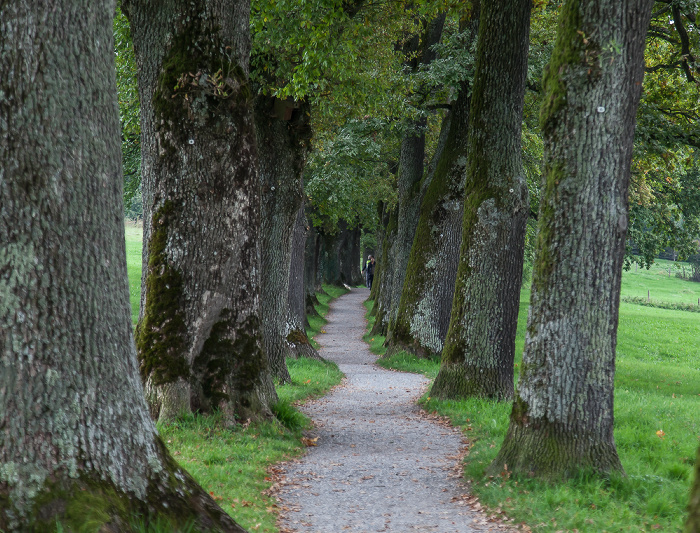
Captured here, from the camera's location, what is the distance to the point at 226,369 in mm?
7312

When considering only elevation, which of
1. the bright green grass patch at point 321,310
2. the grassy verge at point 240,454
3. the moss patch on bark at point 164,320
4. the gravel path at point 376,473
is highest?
the moss patch on bark at point 164,320

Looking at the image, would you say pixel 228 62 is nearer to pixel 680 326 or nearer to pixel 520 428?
pixel 520 428

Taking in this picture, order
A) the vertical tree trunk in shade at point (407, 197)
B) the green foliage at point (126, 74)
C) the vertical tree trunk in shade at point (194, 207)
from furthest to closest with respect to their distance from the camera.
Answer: the vertical tree trunk in shade at point (407, 197)
the green foliage at point (126, 74)
the vertical tree trunk in shade at point (194, 207)

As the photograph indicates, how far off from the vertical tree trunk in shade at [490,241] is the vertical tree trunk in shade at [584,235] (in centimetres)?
388

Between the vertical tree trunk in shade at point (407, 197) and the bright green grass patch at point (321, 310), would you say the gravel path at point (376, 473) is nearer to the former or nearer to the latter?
the vertical tree trunk in shade at point (407, 197)

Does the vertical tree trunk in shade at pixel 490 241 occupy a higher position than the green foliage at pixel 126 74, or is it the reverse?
the green foliage at pixel 126 74

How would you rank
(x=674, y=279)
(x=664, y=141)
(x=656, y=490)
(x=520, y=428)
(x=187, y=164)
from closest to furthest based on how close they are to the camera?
(x=656, y=490) → (x=520, y=428) → (x=187, y=164) → (x=664, y=141) → (x=674, y=279)

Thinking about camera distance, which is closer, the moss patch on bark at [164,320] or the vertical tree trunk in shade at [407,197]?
the moss patch on bark at [164,320]

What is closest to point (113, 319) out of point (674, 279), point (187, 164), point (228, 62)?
point (187, 164)

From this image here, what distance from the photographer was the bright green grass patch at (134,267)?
2578 cm

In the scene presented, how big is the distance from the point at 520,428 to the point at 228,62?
4.89m

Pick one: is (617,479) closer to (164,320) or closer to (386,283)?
(164,320)

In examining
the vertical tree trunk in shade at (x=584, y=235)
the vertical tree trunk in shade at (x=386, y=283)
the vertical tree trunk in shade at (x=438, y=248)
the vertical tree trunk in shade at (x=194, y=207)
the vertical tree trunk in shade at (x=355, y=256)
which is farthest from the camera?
the vertical tree trunk in shade at (x=355, y=256)

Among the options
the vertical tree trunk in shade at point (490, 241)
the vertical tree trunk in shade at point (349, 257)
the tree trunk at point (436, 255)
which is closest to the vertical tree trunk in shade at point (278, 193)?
the vertical tree trunk in shade at point (490, 241)
